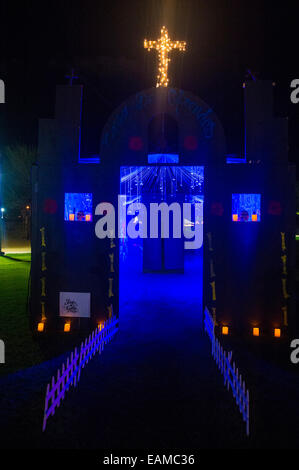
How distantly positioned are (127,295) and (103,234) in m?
4.17

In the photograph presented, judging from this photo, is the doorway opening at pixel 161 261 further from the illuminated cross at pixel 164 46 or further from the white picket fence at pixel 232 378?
the illuminated cross at pixel 164 46

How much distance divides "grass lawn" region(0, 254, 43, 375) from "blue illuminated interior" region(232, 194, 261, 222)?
18.9 ft

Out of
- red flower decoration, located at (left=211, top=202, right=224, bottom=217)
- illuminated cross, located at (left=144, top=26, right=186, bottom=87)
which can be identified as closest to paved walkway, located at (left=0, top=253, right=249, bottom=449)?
red flower decoration, located at (left=211, top=202, right=224, bottom=217)

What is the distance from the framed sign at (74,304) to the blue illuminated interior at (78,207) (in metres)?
1.92

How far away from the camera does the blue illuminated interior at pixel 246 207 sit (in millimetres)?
7590

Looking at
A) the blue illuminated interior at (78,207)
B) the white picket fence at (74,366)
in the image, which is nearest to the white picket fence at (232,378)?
the white picket fence at (74,366)

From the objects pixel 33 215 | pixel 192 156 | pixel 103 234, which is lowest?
pixel 103 234

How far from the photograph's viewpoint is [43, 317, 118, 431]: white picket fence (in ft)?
14.5

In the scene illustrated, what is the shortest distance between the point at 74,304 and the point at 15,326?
91.5 inches

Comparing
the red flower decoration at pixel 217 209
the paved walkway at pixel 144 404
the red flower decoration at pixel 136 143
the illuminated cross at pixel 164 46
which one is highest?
the illuminated cross at pixel 164 46

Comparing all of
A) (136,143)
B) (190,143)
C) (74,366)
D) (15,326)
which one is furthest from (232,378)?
(15,326)

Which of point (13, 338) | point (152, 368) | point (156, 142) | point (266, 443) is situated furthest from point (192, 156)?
point (13, 338)

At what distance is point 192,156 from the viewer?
7699 millimetres
